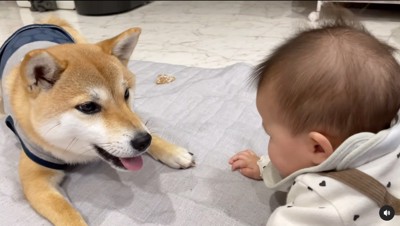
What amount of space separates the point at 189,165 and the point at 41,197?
1.11 feet

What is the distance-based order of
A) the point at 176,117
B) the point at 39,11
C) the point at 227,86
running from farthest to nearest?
1. the point at 39,11
2. the point at 227,86
3. the point at 176,117

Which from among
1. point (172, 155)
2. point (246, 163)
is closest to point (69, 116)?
point (172, 155)

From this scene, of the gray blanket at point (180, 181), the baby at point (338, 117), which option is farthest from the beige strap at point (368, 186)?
the gray blanket at point (180, 181)

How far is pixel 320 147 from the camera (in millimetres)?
649

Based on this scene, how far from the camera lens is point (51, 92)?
2.59 feet

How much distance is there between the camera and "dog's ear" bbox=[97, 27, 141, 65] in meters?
0.90

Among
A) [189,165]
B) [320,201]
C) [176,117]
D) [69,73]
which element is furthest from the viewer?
[176,117]

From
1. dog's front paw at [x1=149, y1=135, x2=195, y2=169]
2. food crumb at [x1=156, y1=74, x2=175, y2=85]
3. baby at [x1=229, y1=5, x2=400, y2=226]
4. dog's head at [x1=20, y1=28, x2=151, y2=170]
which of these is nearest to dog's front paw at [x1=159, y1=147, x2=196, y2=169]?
dog's front paw at [x1=149, y1=135, x2=195, y2=169]

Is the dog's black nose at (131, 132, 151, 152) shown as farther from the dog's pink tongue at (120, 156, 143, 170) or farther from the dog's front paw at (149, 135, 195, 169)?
the dog's front paw at (149, 135, 195, 169)

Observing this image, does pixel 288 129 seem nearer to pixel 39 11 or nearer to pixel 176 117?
pixel 176 117

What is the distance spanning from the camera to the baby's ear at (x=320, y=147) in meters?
0.62

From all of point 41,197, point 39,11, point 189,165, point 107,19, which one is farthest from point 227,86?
point 39,11

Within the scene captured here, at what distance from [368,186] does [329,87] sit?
164mm

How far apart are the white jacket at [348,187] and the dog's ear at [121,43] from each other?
20.0 inches
